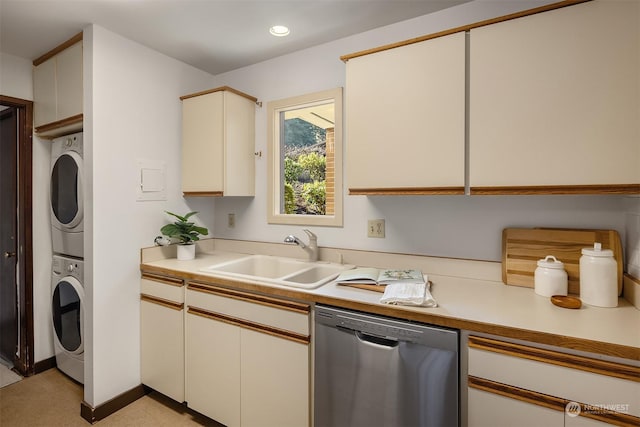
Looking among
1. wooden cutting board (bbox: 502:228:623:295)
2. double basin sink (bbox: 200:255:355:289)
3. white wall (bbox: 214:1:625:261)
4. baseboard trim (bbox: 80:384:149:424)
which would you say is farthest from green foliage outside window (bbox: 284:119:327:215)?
baseboard trim (bbox: 80:384:149:424)

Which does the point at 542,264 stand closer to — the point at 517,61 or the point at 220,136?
the point at 517,61

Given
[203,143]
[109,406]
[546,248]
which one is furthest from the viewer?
[203,143]

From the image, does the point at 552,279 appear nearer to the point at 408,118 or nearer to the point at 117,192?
the point at 408,118

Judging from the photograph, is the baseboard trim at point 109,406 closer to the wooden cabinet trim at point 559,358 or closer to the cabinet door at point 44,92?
the cabinet door at point 44,92

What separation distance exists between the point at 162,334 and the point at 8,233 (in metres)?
1.64

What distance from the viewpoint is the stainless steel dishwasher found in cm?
114

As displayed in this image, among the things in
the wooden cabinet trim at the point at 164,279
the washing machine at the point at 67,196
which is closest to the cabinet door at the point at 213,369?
the wooden cabinet trim at the point at 164,279

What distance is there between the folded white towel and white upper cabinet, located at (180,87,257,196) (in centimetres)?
142

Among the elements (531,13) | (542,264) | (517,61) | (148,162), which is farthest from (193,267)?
(531,13)

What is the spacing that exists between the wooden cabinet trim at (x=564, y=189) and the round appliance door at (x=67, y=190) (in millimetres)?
2423

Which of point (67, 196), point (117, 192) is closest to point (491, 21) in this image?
point (117, 192)

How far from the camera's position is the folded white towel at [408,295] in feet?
4.00

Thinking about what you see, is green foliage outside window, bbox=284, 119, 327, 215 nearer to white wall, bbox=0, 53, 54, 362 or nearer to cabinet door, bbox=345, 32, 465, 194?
cabinet door, bbox=345, 32, 465, 194

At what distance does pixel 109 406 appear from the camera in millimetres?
1927
